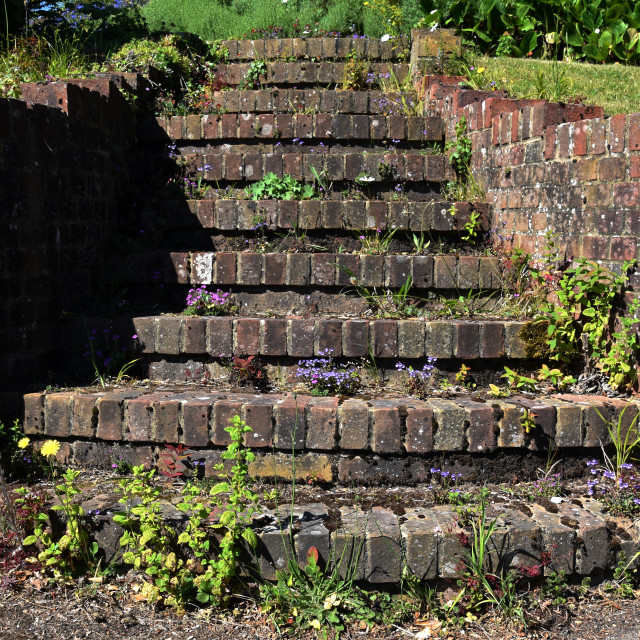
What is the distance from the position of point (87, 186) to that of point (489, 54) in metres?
5.75

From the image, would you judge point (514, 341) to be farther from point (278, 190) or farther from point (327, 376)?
point (278, 190)

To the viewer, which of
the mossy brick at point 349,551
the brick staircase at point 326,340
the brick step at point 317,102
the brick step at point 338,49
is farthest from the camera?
the brick step at point 338,49

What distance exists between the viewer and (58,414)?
3.13 metres

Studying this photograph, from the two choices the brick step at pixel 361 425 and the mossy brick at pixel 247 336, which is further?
the mossy brick at pixel 247 336

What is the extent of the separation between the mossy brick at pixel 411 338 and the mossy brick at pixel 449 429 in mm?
503

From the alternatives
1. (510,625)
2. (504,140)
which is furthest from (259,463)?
(504,140)

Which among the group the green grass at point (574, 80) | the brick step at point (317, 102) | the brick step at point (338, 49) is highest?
the brick step at point (338, 49)

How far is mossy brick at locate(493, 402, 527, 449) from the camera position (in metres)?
2.95

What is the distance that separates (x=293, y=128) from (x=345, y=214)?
3.84 ft

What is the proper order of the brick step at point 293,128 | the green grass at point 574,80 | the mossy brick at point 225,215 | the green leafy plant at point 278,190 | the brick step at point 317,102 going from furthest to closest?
the brick step at point 317,102, the green grass at point 574,80, the brick step at point 293,128, the green leafy plant at point 278,190, the mossy brick at point 225,215

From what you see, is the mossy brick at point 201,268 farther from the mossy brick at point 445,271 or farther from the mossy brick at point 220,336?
the mossy brick at point 445,271

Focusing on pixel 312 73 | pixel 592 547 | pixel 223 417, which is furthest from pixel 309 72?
pixel 592 547

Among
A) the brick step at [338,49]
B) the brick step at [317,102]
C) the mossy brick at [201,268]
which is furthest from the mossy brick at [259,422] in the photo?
the brick step at [338,49]

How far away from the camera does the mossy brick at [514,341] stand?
3.37 metres
